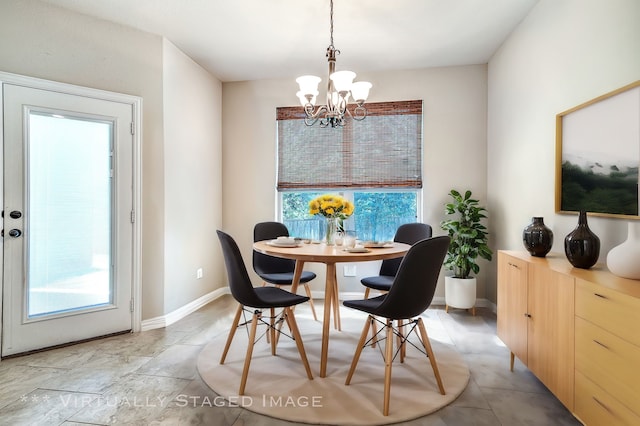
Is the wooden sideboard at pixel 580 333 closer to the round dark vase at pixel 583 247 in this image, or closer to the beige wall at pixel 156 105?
the round dark vase at pixel 583 247

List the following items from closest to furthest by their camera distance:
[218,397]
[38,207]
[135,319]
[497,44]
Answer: [218,397], [38,207], [135,319], [497,44]

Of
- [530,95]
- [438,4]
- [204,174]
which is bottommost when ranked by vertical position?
[204,174]

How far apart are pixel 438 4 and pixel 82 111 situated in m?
2.94

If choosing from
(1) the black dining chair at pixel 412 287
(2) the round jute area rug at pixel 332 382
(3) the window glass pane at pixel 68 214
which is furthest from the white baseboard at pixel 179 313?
(1) the black dining chair at pixel 412 287

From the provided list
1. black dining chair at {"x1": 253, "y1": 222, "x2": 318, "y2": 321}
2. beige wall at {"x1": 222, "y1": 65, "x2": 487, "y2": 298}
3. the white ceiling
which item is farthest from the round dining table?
the white ceiling

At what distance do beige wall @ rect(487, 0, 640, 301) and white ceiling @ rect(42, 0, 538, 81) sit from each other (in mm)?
329

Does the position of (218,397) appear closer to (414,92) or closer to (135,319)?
(135,319)

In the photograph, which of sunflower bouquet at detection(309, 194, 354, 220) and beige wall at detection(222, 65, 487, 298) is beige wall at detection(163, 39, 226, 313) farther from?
sunflower bouquet at detection(309, 194, 354, 220)

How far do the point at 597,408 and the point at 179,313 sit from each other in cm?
319

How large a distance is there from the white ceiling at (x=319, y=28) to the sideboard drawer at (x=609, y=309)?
87.5 inches

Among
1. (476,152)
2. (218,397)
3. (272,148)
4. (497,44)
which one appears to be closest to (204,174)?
(272,148)

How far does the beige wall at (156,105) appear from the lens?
2.46 m

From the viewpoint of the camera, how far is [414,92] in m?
3.75

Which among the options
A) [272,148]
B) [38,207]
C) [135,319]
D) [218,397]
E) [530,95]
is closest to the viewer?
[218,397]
